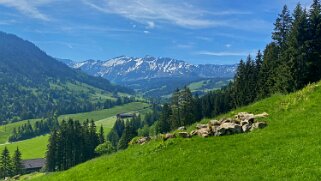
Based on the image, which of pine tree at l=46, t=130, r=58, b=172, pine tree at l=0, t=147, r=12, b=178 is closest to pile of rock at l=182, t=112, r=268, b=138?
pine tree at l=46, t=130, r=58, b=172

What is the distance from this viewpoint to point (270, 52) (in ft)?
346

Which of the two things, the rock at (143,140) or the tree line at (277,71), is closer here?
the rock at (143,140)

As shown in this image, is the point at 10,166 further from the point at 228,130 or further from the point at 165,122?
the point at 228,130

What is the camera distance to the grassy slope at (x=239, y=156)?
27312 millimetres

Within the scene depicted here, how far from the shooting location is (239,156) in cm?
3109

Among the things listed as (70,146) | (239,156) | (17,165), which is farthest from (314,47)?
(17,165)

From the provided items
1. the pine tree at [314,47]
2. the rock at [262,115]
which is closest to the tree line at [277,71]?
the pine tree at [314,47]

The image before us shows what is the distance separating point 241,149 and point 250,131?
5.27 metres

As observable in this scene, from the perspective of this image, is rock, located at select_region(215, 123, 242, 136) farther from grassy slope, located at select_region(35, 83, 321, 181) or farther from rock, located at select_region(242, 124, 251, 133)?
grassy slope, located at select_region(35, 83, 321, 181)

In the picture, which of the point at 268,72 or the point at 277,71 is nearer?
the point at 277,71

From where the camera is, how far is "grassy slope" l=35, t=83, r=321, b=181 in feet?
89.6

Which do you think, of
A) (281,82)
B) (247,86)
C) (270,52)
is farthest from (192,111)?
(281,82)

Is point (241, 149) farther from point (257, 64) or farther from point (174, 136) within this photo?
point (257, 64)

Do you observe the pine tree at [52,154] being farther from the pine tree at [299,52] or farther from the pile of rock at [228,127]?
the pile of rock at [228,127]
